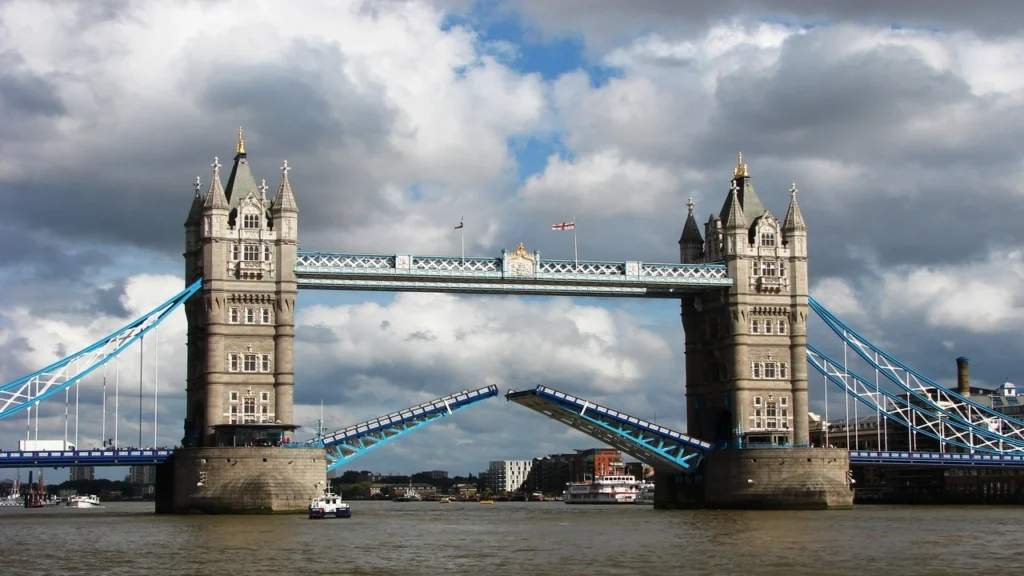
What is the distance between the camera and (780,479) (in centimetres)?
10538

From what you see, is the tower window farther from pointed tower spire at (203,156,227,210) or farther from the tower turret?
the tower turret

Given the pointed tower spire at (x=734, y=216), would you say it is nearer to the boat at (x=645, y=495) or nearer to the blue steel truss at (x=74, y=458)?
the blue steel truss at (x=74, y=458)

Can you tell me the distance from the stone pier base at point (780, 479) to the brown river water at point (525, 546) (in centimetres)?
1183

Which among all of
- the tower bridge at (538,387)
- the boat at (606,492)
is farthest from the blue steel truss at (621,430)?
the boat at (606,492)

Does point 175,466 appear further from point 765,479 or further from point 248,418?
point 765,479

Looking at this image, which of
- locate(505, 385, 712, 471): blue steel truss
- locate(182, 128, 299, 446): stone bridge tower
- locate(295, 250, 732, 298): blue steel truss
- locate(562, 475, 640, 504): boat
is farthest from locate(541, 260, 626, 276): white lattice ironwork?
locate(562, 475, 640, 504): boat

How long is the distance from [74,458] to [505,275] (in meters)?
30.6

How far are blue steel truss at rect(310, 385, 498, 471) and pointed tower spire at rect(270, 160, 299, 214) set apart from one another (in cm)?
1499

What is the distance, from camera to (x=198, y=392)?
102375 millimetres

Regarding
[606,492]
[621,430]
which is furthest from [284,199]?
[606,492]

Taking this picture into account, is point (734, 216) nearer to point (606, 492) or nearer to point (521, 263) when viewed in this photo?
point (521, 263)

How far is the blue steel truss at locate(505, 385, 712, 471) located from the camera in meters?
107

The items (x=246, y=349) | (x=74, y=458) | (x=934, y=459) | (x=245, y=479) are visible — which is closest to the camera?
(x=245, y=479)

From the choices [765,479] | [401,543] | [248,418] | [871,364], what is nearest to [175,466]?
[248,418]
